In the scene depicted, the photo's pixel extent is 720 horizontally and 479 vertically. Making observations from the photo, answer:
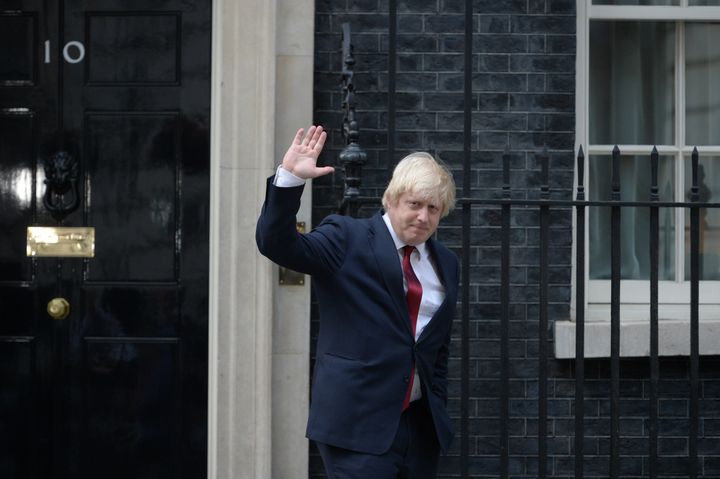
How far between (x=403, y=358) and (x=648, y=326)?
7.17 ft

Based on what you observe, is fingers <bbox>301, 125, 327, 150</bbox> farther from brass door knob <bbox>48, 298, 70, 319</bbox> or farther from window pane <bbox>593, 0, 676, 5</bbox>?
window pane <bbox>593, 0, 676, 5</bbox>

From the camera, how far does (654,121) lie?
602 cm

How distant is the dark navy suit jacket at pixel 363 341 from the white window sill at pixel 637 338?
73.3 inches

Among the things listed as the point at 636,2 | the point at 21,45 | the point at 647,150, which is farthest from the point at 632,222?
the point at 21,45

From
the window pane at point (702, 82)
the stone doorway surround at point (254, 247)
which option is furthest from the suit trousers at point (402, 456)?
the window pane at point (702, 82)

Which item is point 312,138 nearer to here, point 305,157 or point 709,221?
point 305,157

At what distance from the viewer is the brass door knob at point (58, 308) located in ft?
18.7

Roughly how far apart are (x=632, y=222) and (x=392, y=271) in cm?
259

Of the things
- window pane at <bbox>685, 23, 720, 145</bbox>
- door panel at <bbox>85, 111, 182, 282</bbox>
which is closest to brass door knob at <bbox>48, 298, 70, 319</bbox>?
door panel at <bbox>85, 111, 182, 282</bbox>

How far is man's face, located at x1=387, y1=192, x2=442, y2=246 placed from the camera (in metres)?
3.73

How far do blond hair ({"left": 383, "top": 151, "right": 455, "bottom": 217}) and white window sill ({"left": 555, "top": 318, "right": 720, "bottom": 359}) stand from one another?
1.97 m

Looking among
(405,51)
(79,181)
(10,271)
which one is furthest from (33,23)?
(405,51)

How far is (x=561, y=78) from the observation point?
18.8ft

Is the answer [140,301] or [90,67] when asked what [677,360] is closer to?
[140,301]
